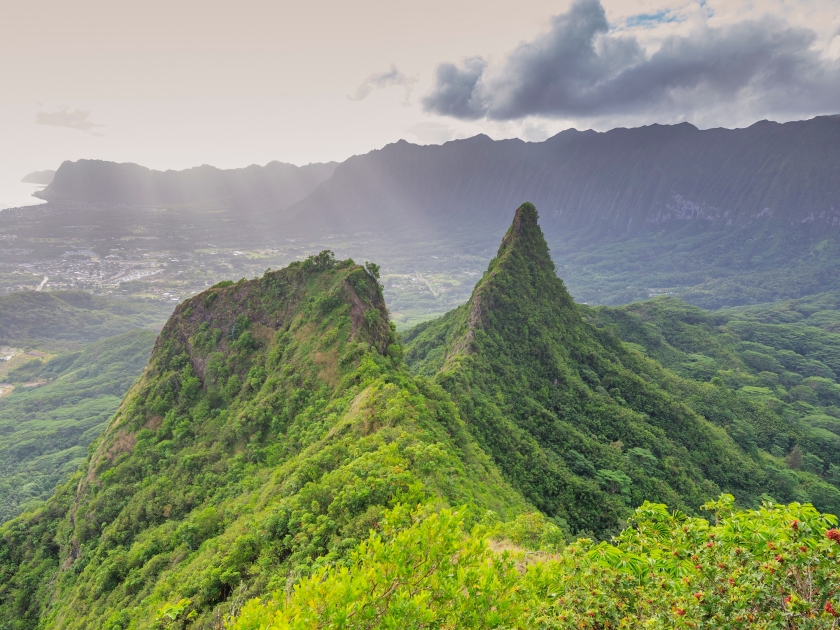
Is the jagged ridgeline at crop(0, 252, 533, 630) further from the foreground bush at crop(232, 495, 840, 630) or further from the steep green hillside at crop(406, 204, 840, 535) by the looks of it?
the foreground bush at crop(232, 495, 840, 630)

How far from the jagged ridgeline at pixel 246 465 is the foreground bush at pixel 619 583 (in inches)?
298

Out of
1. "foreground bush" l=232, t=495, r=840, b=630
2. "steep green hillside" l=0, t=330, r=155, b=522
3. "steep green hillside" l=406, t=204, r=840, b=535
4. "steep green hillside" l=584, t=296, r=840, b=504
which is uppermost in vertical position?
"foreground bush" l=232, t=495, r=840, b=630

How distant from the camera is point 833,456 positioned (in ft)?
198

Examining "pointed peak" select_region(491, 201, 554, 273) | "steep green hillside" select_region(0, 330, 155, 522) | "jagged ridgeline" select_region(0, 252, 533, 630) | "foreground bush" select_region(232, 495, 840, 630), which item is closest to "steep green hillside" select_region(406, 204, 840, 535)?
"pointed peak" select_region(491, 201, 554, 273)

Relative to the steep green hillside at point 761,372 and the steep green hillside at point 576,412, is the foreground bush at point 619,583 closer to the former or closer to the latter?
the steep green hillside at point 576,412

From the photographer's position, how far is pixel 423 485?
18.8m

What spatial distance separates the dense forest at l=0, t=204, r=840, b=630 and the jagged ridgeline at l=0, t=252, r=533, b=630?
181mm

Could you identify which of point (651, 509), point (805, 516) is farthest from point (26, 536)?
point (805, 516)

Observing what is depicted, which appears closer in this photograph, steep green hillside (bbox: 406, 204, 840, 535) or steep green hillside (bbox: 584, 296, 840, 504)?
steep green hillside (bbox: 406, 204, 840, 535)

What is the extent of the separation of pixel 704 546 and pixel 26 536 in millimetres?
54578

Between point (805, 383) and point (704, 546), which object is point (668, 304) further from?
point (704, 546)

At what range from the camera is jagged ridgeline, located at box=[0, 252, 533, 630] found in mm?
18219

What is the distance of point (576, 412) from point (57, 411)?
155 m

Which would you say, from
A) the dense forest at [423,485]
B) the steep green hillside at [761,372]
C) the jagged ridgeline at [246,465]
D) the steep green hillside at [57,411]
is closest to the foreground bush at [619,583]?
the dense forest at [423,485]
